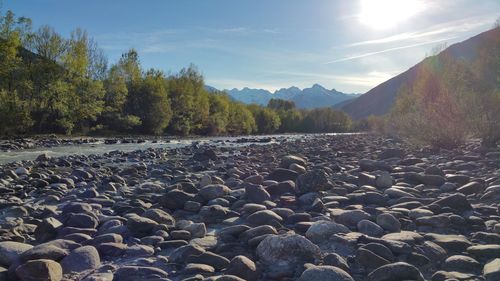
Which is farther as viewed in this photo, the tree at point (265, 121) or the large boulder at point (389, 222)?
the tree at point (265, 121)

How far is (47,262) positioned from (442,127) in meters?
17.4

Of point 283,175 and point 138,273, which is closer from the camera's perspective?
point 138,273

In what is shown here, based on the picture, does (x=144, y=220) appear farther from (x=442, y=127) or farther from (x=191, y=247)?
(x=442, y=127)

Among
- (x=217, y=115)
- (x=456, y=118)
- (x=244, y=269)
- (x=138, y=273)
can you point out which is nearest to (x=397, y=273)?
(x=244, y=269)

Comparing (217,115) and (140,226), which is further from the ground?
(217,115)

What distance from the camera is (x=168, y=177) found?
11.0 metres

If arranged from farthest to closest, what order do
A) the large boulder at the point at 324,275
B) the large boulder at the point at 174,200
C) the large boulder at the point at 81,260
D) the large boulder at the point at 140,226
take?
Result: the large boulder at the point at 174,200 → the large boulder at the point at 140,226 → the large boulder at the point at 81,260 → the large boulder at the point at 324,275

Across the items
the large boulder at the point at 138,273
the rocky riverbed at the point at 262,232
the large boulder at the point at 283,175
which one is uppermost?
the large boulder at the point at 283,175

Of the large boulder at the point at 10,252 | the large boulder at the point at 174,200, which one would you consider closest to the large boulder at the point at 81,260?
the large boulder at the point at 10,252

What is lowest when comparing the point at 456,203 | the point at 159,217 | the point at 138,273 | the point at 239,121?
the point at 138,273

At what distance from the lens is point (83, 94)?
4572 cm

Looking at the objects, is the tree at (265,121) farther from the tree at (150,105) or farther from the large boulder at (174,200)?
the large boulder at (174,200)

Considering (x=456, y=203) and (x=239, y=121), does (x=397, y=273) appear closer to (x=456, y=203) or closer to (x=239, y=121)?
(x=456, y=203)

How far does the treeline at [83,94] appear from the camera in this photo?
129ft
